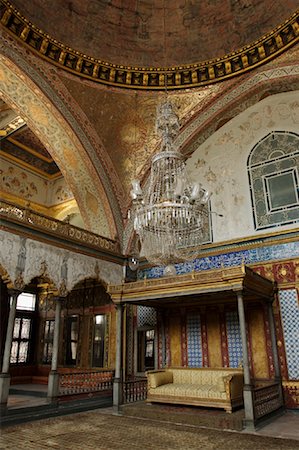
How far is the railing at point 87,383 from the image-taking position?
8.42 metres

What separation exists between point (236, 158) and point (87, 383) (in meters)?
6.89

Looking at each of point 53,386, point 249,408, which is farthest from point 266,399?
point 53,386

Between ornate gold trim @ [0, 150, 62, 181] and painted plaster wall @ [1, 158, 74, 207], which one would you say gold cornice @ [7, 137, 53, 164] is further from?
painted plaster wall @ [1, 158, 74, 207]

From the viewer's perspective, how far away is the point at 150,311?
9914mm

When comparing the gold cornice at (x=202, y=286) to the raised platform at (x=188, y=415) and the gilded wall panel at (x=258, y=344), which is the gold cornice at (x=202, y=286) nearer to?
the gilded wall panel at (x=258, y=344)

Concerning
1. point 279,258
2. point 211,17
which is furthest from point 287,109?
point 279,258

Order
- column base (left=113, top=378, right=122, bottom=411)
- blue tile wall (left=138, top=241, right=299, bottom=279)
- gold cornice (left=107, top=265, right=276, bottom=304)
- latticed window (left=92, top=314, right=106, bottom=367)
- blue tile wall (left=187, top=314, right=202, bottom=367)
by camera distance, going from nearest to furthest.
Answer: gold cornice (left=107, top=265, right=276, bottom=304)
column base (left=113, top=378, right=122, bottom=411)
blue tile wall (left=138, top=241, right=299, bottom=279)
blue tile wall (left=187, top=314, right=202, bottom=367)
latticed window (left=92, top=314, right=106, bottom=367)

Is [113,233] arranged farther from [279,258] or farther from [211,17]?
[211,17]

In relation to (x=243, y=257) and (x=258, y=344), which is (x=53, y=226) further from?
(x=258, y=344)

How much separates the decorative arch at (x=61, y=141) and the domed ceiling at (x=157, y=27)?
1337 millimetres

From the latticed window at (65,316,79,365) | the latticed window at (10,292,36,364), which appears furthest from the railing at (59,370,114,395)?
the latticed window at (10,292,36,364)

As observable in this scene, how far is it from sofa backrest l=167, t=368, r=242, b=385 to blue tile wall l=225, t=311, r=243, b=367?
59 cm

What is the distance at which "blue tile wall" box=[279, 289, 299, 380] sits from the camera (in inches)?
297

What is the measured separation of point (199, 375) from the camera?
8055 millimetres
